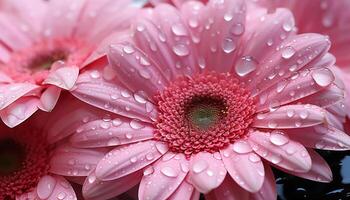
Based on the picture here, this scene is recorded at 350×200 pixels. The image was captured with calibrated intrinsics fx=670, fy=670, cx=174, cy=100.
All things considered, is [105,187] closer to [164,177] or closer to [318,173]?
[164,177]

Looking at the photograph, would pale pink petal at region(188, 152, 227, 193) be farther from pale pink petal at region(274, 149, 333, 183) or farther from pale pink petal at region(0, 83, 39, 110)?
pale pink petal at region(0, 83, 39, 110)

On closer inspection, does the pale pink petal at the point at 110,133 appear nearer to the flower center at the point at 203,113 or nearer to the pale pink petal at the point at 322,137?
the flower center at the point at 203,113

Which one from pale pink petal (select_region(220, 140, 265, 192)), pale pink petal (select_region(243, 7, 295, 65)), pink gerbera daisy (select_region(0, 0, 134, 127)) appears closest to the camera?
pale pink petal (select_region(220, 140, 265, 192))

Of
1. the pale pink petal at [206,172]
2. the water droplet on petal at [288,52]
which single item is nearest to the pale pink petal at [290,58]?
the water droplet on petal at [288,52]

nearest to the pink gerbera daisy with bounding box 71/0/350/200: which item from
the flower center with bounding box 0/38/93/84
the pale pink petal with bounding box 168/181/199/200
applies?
the pale pink petal with bounding box 168/181/199/200

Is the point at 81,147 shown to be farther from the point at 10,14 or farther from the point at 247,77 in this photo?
the point at 10,14
